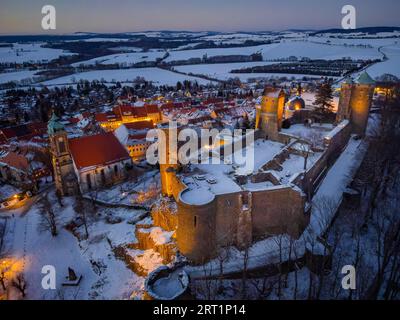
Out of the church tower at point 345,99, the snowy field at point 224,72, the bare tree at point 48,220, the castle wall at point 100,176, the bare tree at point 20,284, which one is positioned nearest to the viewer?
the bare tree at point 20,284

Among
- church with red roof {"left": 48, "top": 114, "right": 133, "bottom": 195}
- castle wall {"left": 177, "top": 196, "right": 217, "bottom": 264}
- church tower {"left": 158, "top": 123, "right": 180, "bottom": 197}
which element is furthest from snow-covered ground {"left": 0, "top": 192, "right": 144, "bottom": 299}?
church tower {"left": 158, "top": 123, "right": 180, "bottom": 197}

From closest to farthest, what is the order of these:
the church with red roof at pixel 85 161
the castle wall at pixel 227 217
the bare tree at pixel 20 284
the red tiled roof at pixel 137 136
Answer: the castle wall at pixel 227 217, the bare tree at pixel 20 284, the church with red roof at pixel 85 161, the red tiled roof at pixel 137 136

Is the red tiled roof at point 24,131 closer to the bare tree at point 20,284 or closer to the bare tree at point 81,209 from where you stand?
the bare tree at point 81,209

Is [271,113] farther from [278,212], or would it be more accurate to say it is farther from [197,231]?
[197,231]

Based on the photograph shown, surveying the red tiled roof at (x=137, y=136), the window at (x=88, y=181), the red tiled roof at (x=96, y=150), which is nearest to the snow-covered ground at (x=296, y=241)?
the window at (x=88, y=181)

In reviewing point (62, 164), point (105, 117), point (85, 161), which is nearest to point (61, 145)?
point (62, 164)

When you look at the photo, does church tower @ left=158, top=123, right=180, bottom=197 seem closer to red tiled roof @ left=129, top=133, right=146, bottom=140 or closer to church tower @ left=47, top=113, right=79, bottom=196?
church tower @ left=47, top=113, right=79, bottom=196
